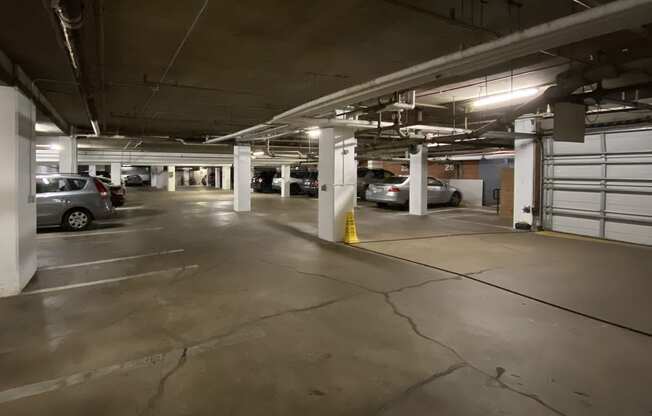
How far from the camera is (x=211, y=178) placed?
41.3 m

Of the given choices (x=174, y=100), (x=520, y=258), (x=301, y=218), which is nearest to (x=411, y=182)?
(x=301, y=218)

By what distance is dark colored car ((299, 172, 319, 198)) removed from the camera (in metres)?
21.5

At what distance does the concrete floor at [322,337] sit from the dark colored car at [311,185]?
1508cm

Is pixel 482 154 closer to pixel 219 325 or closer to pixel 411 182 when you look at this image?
pixel 411 182

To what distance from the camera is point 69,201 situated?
881cm

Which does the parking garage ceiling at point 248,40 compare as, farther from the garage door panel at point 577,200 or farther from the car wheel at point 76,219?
the garage door panel at point 577,200

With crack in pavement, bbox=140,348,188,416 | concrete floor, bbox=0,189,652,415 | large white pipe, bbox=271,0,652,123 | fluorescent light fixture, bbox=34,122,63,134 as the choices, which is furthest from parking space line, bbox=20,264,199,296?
fluorescent light fixture, bbox=34,122,63,134

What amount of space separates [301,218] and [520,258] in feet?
22.7

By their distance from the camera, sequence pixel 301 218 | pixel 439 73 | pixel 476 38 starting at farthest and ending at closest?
1. pixel 301 218
2. pixel 476 38
3. pixel 439 73

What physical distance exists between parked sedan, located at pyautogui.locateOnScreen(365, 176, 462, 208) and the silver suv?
9387 mm

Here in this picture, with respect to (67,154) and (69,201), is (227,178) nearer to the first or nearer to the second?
(67,154)

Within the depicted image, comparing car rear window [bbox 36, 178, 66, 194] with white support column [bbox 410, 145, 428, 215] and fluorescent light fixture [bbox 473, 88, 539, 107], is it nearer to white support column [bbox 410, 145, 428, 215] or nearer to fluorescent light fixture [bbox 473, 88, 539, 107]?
fluorescent light fixture [bbox 473, 88, 539, 107]

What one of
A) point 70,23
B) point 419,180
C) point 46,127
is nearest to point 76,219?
point 46,127

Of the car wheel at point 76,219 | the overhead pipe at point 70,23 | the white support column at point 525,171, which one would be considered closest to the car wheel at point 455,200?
the white support column at point 525,171
